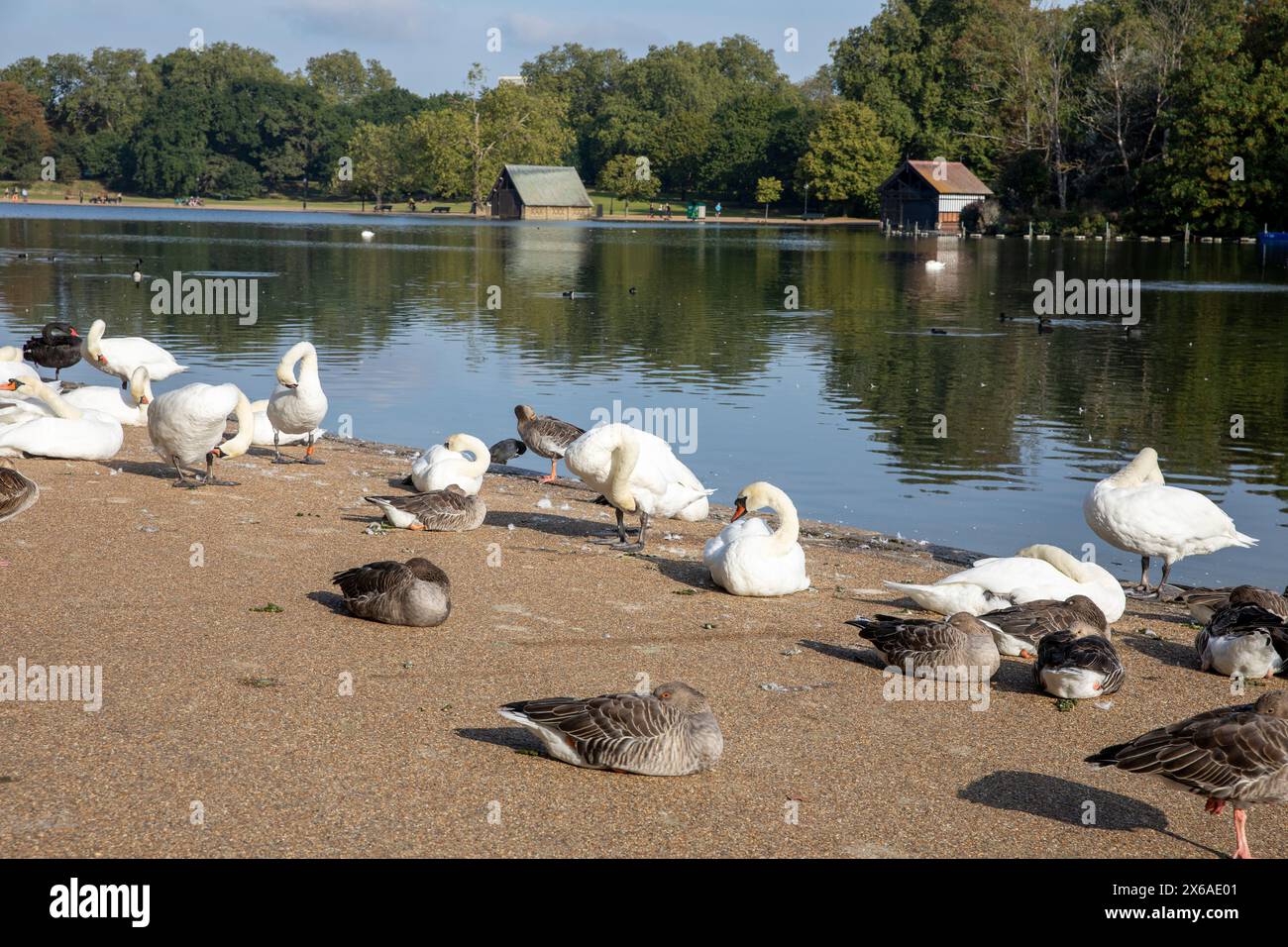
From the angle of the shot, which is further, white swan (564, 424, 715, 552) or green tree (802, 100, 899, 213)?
green tree (802, 100, 899, 213)

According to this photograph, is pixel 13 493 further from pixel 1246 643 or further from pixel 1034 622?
pixel 1246 643

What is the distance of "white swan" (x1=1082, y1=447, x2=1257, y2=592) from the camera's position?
494 inches

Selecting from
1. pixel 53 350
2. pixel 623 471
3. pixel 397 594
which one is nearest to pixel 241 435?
pixel 623 471

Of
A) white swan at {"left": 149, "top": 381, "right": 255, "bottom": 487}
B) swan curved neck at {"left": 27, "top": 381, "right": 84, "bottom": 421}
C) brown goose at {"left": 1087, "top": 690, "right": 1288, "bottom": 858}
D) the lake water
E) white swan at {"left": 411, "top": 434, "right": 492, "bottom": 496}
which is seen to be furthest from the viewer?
the lake water

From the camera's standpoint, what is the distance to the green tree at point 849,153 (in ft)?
396

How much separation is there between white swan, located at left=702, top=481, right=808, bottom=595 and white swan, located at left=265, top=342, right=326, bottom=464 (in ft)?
22.8

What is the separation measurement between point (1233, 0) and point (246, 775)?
122 metres

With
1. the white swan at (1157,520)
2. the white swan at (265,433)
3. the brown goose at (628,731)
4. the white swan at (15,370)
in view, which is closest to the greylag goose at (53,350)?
the white swan at (15,370)

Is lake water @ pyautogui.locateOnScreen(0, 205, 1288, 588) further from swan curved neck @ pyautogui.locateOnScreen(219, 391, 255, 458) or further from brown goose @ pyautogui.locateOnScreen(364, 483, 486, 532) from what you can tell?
swan curved neck @ pyautogui.locateOnScreen(219, 391, 255, 458)

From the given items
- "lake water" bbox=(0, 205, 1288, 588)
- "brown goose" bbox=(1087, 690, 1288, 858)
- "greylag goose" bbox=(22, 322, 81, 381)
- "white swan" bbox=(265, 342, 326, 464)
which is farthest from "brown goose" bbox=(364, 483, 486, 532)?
"greylag goose" bbox=(22, 322, 81, 381)

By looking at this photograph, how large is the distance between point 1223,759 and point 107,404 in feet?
50.7

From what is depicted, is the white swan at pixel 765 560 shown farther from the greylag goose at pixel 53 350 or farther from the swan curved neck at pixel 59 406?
the greylag goose at pixel 53 350

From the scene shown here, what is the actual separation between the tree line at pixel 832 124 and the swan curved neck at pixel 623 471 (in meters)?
80.9

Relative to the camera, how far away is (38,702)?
7805 millimetres
